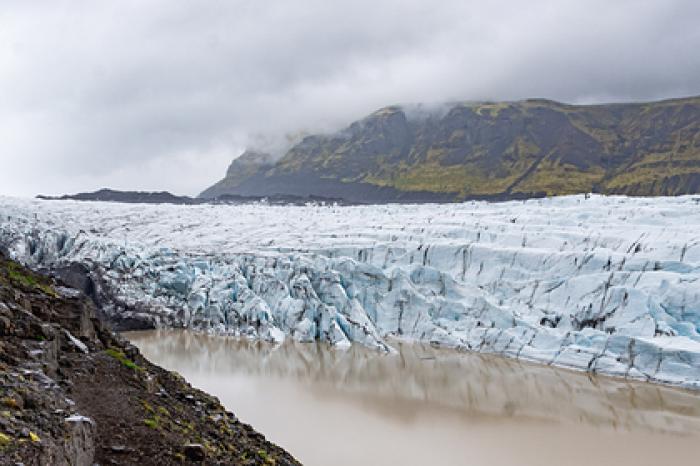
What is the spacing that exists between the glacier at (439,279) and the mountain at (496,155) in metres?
44.9

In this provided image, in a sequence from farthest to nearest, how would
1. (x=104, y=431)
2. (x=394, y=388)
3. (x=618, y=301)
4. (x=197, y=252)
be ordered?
(x=197, y=252), (x=618, y=301), (x=394, y=388), (x=104, y=431)

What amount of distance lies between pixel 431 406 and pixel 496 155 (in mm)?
67732

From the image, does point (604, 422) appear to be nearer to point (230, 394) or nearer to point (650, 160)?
point (230, 394)

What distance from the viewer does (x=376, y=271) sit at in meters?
21.7

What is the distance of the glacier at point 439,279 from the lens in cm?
1775

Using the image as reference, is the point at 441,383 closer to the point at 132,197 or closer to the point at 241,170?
the point at 132,197

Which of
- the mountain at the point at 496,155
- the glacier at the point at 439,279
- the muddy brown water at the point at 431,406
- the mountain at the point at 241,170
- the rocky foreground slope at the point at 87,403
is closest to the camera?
the rocky foreground slope at the point at 87,403

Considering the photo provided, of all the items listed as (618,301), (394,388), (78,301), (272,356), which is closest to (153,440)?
(78,301)

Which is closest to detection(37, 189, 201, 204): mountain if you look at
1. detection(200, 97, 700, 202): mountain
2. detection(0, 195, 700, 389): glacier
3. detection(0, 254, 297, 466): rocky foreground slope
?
detection(0, 195, 700, 389): glacier

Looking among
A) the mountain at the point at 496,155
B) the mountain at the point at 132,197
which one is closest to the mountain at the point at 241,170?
the mountain at the point at 496,155

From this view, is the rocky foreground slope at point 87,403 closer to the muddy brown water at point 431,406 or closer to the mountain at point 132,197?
the muddy brown water at point 431,406

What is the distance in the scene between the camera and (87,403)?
181 inches

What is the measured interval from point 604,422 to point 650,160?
217ft

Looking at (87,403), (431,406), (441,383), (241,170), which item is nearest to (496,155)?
(241,170)
